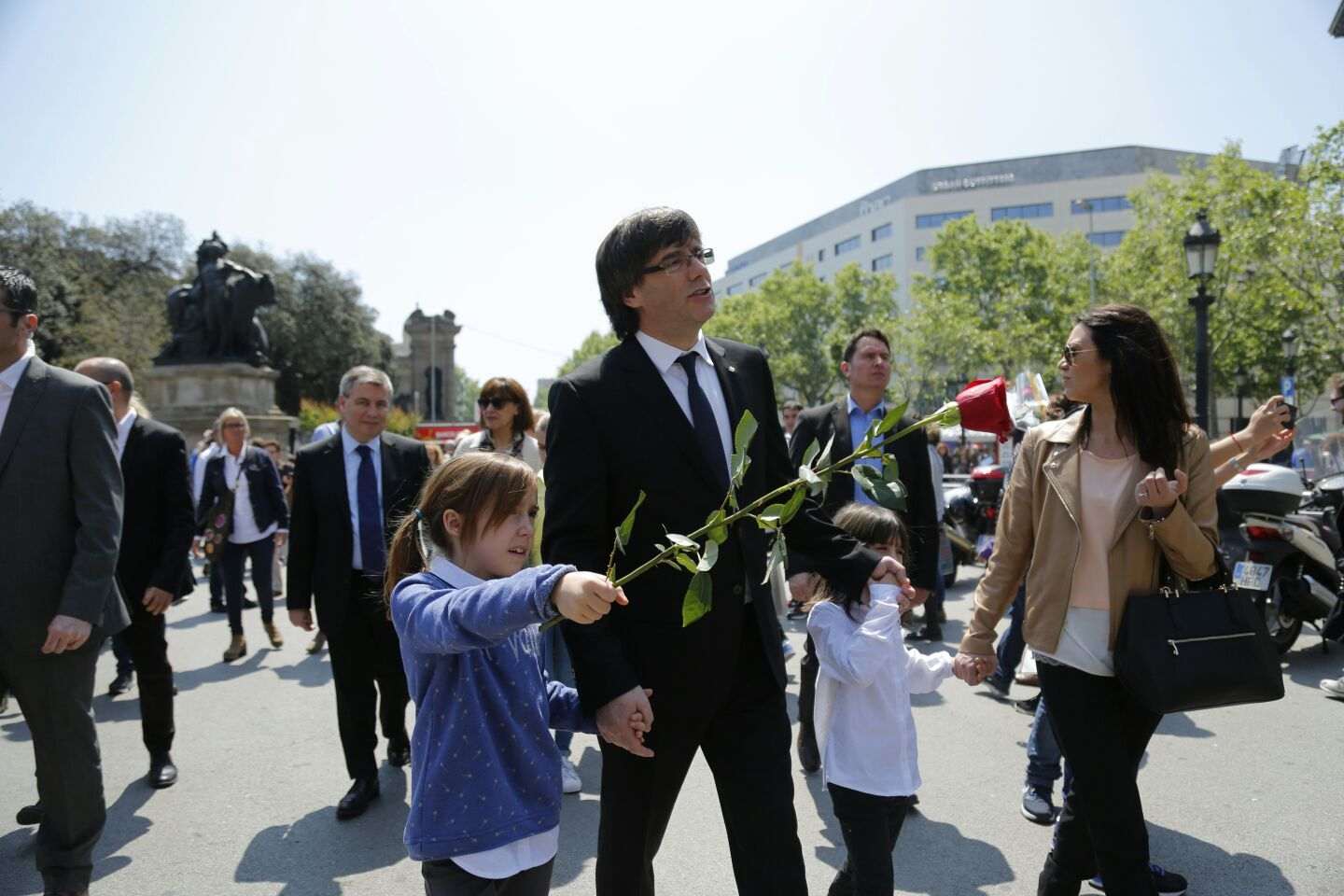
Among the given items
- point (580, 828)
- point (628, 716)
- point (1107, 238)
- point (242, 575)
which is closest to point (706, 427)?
point (628, 716)

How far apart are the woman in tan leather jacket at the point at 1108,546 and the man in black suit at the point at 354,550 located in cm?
302

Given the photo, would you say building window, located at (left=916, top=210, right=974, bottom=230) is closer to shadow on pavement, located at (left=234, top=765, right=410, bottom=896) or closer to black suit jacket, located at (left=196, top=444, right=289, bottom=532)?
black suit jacket, located at (left=196, top=444, right=289, bottom=532)

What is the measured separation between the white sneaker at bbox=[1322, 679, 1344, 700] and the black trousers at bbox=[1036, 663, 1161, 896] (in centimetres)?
430

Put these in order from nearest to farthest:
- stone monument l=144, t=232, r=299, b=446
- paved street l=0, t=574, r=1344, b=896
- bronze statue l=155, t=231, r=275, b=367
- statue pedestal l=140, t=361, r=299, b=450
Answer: paved street l=0, t=574, r=1344, b=896 < statue pedestal l=140, t=361, r=299, b=450 < stone monument l=144, t=232, r=299, b=446 < bronze statue l=155, t=231, r=275, b=367

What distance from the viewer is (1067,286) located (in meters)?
42.8

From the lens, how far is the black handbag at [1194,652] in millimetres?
2594

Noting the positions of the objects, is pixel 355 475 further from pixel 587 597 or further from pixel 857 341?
pixel 587 597

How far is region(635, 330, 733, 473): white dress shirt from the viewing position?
2.45 m

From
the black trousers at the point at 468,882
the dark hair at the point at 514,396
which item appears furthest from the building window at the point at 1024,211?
the black trousers at the point at 468,882

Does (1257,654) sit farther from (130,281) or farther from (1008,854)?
(130,281)

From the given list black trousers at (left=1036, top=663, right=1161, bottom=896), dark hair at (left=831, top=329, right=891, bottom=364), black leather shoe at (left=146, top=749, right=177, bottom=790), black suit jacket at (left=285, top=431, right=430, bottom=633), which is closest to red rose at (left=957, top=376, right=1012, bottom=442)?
black trousers at (left=1036, top=663, right=1161, bottom=896)

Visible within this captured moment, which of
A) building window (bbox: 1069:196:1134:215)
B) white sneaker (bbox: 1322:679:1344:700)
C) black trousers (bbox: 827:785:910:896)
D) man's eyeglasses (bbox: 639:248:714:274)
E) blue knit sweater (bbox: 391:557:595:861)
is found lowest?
white sneaker (bbox: 1322:679:1344:700)

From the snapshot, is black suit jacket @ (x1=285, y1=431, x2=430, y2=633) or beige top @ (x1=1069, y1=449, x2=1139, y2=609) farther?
black suit jacket @ (x1=285, y1=431, x2=430, y2=633)

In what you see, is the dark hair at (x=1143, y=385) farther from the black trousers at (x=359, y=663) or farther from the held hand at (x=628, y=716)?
the black trousers at (x=359, y=663)
